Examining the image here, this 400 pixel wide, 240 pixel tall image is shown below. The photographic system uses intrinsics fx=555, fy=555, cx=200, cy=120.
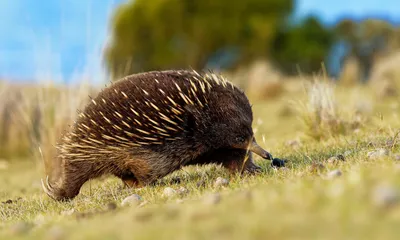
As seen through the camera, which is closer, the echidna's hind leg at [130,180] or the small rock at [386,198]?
the small rock at [386,198]

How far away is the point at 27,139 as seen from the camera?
1481 centimetres

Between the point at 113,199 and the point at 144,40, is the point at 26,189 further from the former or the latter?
the point at 144,40

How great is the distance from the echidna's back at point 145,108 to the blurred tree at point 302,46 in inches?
1763

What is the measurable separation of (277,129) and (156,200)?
31.2 feet

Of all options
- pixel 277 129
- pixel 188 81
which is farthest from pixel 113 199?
pixel 277 129

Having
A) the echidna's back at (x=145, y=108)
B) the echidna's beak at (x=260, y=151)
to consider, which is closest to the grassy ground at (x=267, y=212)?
the echidna's beak at (x=260, y=151)

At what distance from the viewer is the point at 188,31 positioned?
4938cm

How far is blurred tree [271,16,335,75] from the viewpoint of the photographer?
165 ft

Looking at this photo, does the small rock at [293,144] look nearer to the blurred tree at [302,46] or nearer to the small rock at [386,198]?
the small rock at [386,198]

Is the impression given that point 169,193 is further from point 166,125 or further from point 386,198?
point 386,198

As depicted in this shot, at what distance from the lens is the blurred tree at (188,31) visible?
48.7m

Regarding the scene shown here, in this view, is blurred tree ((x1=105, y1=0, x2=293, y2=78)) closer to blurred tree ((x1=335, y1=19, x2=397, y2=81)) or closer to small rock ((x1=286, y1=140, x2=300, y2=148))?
blurred tree ((x1=335, y1=19, x2=397, y2=81))

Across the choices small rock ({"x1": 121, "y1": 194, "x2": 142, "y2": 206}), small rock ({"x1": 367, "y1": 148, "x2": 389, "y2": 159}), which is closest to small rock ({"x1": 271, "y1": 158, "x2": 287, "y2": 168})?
small rock ({"x1": 367, "y1": 148, "x2": 389, "y2": 159})

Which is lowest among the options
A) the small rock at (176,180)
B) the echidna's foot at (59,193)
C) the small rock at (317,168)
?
the echidna's foot at (59,193)
